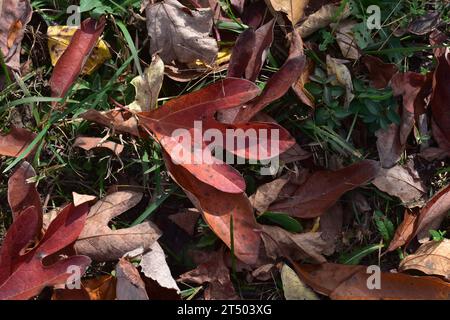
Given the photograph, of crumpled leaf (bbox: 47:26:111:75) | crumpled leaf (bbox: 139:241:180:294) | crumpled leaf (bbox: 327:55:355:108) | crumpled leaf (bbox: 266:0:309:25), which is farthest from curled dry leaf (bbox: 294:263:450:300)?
crumpled leaf (bbox: 47:26:111:75)

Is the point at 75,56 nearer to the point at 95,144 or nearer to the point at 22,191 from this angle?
the point at 95,144

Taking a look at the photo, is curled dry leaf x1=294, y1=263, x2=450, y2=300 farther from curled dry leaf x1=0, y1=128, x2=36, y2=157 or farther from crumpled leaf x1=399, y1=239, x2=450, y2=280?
curled dry leaf x1=0, y1=128, x2=36, y2=157

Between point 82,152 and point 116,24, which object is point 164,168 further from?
point 116,24

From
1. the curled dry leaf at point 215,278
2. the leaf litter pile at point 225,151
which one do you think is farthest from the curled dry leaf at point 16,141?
the curled dry leaf at point 215,278

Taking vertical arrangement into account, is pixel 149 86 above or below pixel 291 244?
above

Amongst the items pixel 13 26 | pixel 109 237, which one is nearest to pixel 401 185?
pixel 109 237

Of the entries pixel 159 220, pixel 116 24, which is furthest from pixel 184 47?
pixel 159 220
